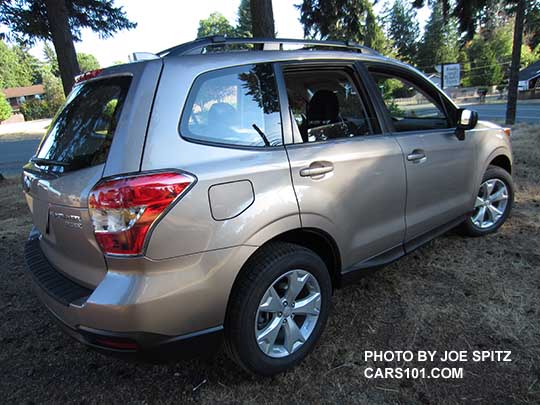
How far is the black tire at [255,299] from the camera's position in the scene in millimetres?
1974

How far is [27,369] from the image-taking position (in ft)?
8.07

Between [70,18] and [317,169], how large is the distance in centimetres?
1022

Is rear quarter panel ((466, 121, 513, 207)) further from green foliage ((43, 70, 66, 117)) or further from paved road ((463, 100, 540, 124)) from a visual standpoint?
green foliage ((43, 70, 66, 117))

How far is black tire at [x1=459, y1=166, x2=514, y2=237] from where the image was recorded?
3.80m

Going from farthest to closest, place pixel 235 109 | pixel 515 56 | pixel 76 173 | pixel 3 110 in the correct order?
pixel 3 110 < pixel 515 56 < pixel 235 109 < pixel 76 173

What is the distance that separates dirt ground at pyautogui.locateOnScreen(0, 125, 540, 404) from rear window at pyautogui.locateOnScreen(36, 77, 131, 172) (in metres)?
1.29

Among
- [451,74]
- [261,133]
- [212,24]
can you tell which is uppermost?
[212,24]

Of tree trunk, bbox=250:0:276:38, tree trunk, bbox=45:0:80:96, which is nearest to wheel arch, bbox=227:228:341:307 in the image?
tree trunk, bbox=250:0:276:38

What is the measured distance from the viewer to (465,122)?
321 centimetres

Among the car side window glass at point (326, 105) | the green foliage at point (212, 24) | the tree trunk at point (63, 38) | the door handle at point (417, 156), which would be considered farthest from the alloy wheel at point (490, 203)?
the green foliage at point (212, 24)

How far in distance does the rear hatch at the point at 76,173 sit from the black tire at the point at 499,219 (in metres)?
3.32

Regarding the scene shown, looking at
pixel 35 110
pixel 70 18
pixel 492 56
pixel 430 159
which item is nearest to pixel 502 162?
pixel 430 159

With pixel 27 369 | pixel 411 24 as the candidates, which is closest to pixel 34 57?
pixel 411 24

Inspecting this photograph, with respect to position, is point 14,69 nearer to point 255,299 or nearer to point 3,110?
point 3,110
